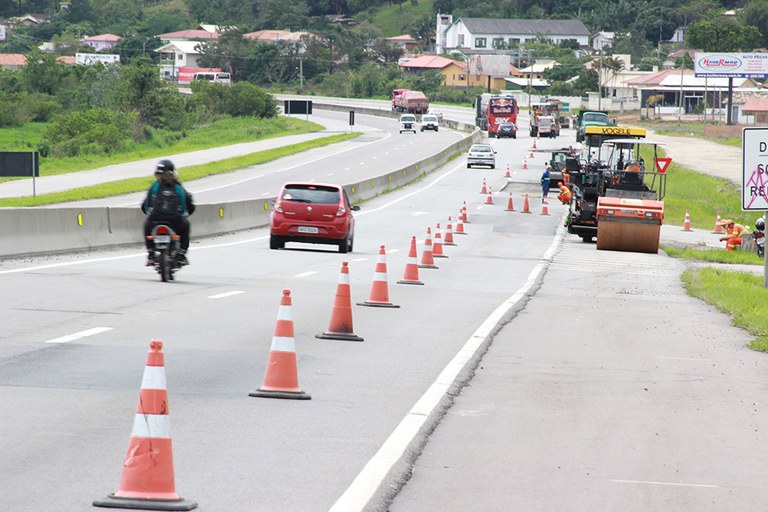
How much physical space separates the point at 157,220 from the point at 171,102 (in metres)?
98.1

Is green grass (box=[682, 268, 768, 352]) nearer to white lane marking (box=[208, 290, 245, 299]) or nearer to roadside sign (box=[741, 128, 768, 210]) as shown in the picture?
roadside sign (box=[741, 128, 768, 210])

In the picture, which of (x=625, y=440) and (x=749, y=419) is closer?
(x=625, y=440)

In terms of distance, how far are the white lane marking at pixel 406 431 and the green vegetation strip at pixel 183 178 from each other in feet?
107

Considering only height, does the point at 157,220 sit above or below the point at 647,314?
above

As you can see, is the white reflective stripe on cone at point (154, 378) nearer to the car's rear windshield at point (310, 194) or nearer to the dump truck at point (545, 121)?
the car's rear windshield at point (310, 194)

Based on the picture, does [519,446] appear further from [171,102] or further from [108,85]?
[108,85]

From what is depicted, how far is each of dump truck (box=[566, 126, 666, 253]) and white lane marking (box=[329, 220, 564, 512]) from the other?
17.1 meters

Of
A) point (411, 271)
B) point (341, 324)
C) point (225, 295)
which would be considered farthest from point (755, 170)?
point (341, 324)

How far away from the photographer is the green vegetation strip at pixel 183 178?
153 ft

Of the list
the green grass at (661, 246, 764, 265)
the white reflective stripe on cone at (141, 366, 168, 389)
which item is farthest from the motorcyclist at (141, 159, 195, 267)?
the green grass at (661, 246, 764, 265)

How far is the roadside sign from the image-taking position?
20016 mm

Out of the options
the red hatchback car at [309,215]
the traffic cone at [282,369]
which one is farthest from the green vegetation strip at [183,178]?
the traffic cone at [282,369]

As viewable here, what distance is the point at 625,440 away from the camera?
8.83 meters

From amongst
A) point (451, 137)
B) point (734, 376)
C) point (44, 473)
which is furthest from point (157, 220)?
point (451, 137)
